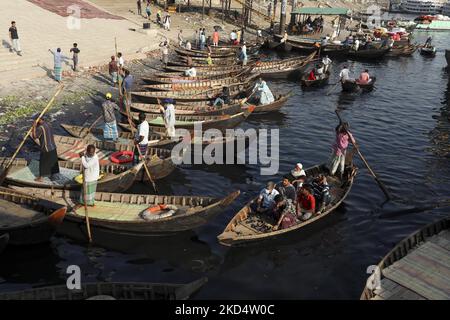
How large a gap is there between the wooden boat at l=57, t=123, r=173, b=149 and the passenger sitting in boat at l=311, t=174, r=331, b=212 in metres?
7.32

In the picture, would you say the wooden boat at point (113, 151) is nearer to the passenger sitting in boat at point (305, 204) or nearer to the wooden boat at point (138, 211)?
the wooden boat at point (138, 211)

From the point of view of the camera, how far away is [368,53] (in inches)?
1884

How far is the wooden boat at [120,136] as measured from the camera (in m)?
19.2

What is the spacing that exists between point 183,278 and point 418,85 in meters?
34.3

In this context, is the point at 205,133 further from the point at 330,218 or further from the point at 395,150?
the point at 395,150

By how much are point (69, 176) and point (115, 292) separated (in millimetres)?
7590

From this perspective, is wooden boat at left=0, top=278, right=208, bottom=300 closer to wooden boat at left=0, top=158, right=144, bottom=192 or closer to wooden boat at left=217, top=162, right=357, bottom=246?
wooden boat at left=217, top=162, right=357, bottom=246

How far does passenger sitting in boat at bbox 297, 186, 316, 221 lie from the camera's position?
46.5 ft

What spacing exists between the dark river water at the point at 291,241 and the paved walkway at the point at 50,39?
645 inches

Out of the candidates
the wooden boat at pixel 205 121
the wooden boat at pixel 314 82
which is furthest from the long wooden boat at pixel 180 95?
the wooden boat at pixel 314 82

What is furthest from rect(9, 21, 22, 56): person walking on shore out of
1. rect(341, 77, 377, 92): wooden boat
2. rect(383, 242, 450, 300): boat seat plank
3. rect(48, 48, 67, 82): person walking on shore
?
rect(383, 242, 450, 300): boat seat plank

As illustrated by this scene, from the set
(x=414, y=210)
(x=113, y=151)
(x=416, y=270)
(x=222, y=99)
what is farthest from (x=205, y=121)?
A: (x=416, y=270)
